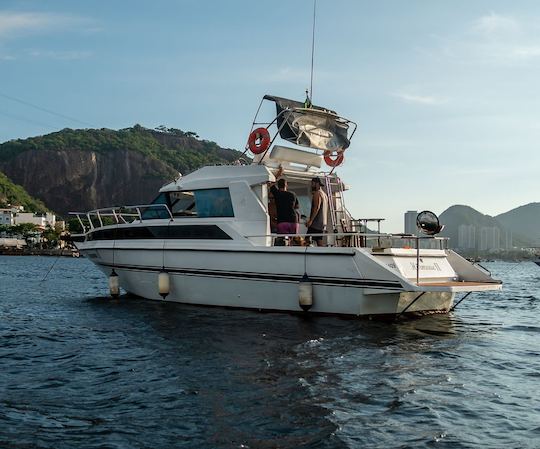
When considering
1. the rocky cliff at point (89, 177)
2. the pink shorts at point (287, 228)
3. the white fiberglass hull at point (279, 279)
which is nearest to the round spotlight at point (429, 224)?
the white fiberglass hull at point (279, 279)

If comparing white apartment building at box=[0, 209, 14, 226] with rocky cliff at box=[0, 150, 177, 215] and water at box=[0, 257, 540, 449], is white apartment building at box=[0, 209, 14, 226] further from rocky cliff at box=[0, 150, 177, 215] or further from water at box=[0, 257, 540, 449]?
water at box=[0, 257, 540, 449]

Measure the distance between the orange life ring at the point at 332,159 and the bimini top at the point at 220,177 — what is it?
2.47 meters

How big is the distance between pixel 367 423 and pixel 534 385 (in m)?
3.01

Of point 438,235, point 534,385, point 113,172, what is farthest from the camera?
point 113,172

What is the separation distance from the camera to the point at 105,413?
6008 mm

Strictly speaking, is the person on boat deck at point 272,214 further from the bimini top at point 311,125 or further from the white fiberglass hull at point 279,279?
the bimini top at point 311,125

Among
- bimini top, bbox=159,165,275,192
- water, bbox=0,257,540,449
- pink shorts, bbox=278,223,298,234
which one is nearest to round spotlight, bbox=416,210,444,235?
water, bbox=0,257,540,449

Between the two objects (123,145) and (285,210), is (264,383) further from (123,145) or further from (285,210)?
(123,145)

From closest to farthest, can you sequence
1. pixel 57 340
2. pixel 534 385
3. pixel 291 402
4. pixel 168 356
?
pixel 291 402 < pixel 534 385 < pixel 168 356 < pixel 57 340

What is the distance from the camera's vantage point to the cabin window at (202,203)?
1381 cm

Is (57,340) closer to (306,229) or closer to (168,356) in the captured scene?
(168,356)

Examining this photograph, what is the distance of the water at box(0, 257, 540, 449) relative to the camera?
5496mm

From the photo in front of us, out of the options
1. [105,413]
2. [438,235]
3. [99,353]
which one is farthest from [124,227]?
[105,413]

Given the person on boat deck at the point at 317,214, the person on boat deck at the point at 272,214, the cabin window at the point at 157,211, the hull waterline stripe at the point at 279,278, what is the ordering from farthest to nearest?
the cabin window at the point at 157,211, the person on boat deck at the point at 272,214, the person on boat deck at the point at 317,214, the hull waterline stripe at the point at 279,278
